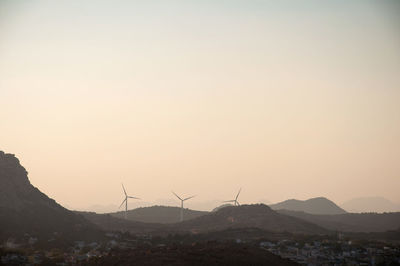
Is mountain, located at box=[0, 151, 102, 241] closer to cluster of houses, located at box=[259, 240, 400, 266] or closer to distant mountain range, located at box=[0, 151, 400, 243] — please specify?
distant mountain range, located at box=[0, 151, 400, 243]

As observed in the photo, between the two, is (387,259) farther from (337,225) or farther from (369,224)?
(369,224)

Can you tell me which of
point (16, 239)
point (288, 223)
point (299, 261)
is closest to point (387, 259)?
point (299, 261)

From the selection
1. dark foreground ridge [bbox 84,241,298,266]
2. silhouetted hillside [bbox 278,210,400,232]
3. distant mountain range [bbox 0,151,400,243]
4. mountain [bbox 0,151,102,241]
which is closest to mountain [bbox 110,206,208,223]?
distant mountain range [bbox 0,151,400,243]

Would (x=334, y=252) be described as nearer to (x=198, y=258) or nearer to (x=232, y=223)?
(x=198, y=258)

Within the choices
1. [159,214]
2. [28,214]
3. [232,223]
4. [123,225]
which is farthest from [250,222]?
[159,214]

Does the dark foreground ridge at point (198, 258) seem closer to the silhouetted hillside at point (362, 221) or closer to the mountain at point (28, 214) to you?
the mountain at point (28, 214)

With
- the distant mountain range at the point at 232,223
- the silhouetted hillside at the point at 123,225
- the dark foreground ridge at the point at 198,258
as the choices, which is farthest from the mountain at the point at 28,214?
the dark foreground ridge at the point at 198,258
